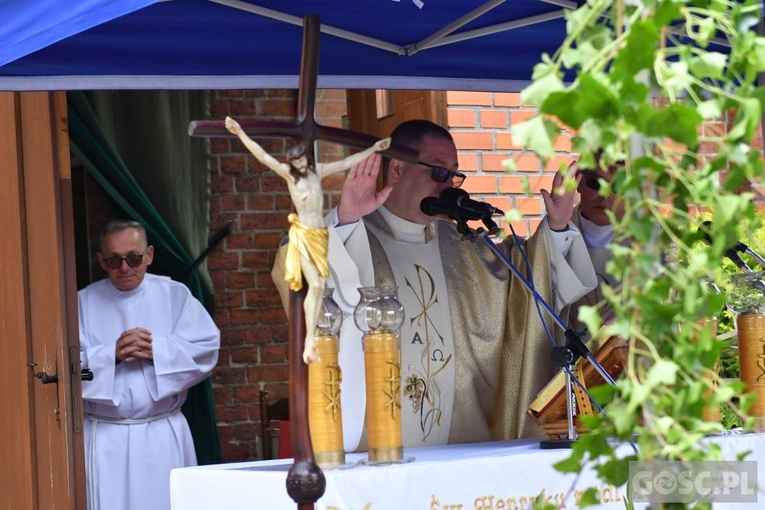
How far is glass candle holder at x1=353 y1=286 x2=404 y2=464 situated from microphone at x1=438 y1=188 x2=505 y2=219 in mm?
312

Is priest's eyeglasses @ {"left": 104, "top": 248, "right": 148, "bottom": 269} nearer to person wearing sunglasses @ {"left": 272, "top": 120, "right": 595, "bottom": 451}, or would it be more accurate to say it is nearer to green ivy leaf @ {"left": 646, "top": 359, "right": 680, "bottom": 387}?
person wearing sunglasses @ {"left": 272, "top": 120, "right": 595, "bottom": 451}

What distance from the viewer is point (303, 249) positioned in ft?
6.23

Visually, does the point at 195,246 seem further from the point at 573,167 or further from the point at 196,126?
the point at 573,167

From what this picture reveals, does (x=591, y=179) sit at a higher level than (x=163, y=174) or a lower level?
lower

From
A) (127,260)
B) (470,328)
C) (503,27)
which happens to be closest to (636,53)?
(503,27)

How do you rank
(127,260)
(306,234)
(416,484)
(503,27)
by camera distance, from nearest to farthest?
(306,234) → (416,484) → (503,27) → (127,260)

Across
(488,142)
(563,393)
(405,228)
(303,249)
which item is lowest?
(563,393)

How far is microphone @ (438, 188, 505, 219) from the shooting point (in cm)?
269

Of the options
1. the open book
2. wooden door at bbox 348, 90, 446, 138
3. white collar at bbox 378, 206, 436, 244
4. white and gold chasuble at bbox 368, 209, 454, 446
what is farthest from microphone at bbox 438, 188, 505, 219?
wooden door at bbox 348, 90, 446, 138

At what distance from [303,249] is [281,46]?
1.34 m

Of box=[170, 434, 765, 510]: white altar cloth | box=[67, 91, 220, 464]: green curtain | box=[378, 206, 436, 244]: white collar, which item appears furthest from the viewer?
box=[67, 91, 220, 464]: green curtain

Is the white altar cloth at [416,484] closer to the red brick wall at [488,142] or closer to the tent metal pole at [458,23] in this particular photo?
the tent metal pole at [458,23]

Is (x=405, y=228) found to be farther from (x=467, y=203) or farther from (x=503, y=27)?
(x=467, y=203)

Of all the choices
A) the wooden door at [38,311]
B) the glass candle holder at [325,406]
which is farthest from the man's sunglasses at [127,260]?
the glass candle holder at [325,406]
